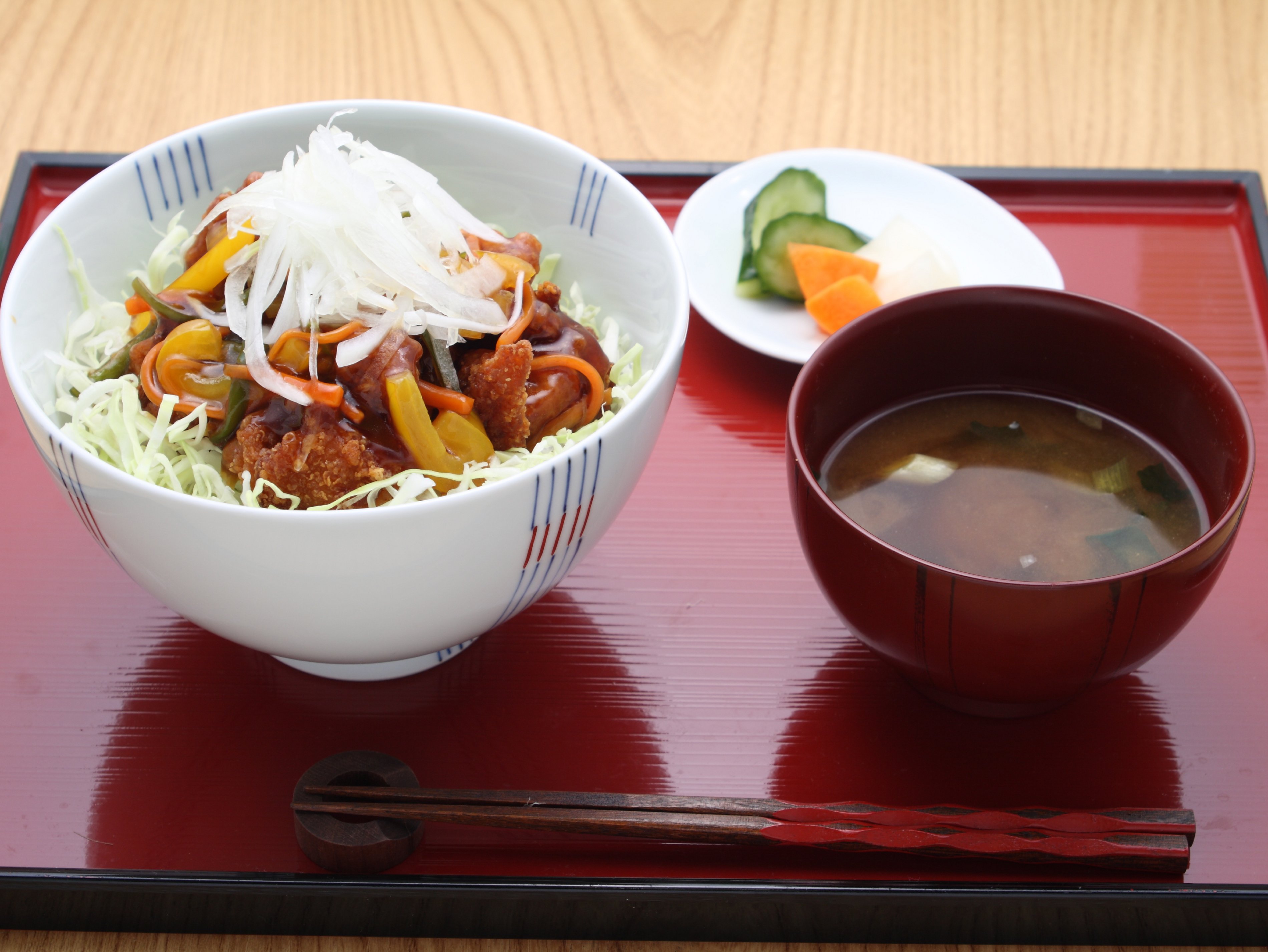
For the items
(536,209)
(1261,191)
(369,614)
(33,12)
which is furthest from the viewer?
(33,12)

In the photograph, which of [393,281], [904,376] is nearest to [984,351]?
[904,376]

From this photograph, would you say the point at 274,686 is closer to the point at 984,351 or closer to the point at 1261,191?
the point at 984,351

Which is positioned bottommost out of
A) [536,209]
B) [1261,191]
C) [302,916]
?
[302,916]

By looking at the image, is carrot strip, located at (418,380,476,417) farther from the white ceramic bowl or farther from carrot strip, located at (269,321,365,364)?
the white ceramic bowl

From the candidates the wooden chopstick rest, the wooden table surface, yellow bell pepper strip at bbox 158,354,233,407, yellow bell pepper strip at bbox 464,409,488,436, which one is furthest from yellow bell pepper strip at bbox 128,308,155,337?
the wooden table surface

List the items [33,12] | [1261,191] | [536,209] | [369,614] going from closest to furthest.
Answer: [369,614], [536,209], [1261,191], [33,12]

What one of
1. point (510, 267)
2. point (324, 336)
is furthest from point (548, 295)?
point (324, 336)

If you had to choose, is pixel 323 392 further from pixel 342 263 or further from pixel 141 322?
pixel 141 322

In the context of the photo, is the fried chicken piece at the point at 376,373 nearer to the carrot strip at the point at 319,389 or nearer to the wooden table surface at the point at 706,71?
the carrot strip at the point at 319,389
